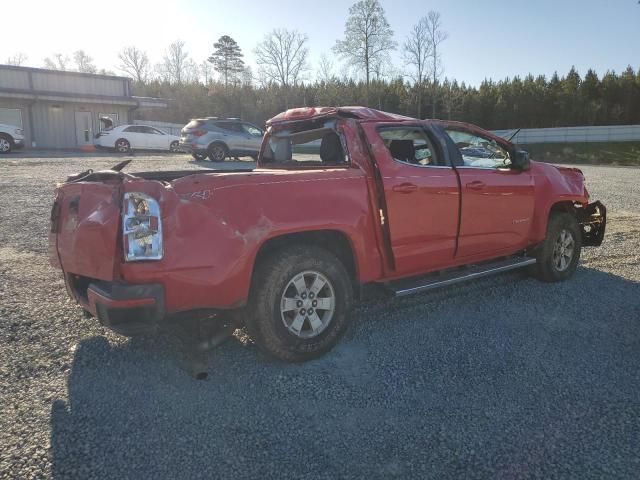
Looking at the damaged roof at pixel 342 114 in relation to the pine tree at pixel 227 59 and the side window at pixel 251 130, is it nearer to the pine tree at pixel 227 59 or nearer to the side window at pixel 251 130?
the side window at pixel 251 130

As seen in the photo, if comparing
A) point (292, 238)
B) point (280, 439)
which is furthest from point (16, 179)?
point (280, 439)

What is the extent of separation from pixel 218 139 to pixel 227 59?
50.5 metres

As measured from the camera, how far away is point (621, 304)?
16.8 ft

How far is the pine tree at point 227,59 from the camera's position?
2571 inches

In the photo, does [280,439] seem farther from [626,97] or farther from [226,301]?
[626,97]

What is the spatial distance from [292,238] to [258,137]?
17488 mm

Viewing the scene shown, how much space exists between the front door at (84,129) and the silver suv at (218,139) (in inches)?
558

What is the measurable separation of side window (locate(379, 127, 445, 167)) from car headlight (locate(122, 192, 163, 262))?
208 cm

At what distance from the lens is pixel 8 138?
2289cm

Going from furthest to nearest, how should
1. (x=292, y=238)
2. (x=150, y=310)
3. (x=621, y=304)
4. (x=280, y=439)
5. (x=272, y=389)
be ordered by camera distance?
(x=621, y=304) < (x=292, y=238) < (x=272, y=389) < (x=150, y=310) < (x=280, y=439)

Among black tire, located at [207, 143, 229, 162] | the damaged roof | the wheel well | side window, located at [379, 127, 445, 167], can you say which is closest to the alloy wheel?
the wheel well

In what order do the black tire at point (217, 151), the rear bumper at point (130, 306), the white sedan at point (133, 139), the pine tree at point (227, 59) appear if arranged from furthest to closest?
the pine tree at point (227, 59) → the white sedan at point (133, 139) → the black tire at point (217, 151) → the rear bumper at point (130, 306)

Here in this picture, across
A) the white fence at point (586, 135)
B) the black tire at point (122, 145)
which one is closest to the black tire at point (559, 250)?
the black tire at point (122, 145)

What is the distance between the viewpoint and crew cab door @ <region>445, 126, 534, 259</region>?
4.77 m
